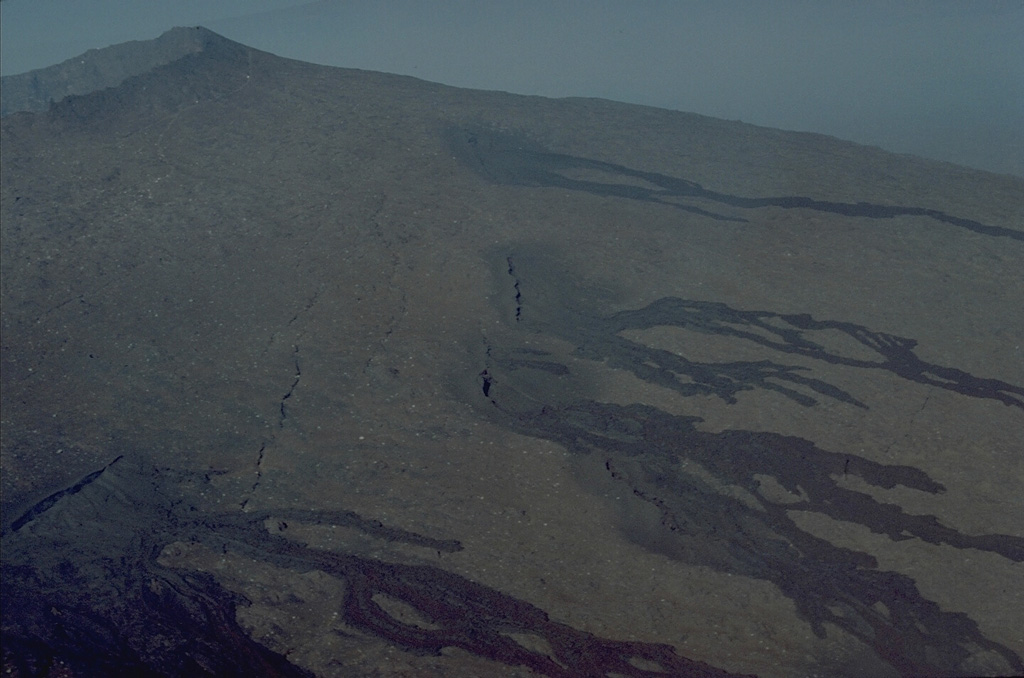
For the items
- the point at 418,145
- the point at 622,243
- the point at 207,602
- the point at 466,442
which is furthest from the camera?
the point at 418,145

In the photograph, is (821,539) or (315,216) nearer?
(821,539)

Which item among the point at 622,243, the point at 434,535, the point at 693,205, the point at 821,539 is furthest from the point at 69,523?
the point at 693,205

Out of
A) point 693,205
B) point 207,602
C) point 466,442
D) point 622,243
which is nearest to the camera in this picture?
point 207,602

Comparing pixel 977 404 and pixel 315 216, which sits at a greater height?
pixel 315 216

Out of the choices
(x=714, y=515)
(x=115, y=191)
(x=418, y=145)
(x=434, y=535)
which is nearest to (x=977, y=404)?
(x=714, y=515)

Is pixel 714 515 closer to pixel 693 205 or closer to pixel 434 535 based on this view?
pixel 434 535

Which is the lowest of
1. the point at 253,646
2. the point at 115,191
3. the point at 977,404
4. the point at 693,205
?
the point at 253,646

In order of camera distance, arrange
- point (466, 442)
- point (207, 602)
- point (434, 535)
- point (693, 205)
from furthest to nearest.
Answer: point (693, 205), point (466, 442), point (434, 535), point (207, 602)

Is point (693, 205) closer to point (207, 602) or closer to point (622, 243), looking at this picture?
point (622, 243)

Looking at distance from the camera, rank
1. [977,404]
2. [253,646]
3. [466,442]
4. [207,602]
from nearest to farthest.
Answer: [253,646]
[207,602]
[466,442]
[977,404]
